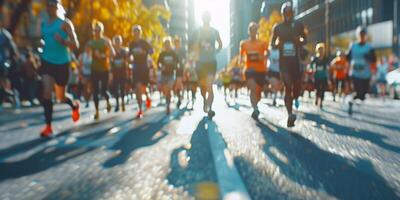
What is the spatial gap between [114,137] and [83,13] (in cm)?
2106

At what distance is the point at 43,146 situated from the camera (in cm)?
656

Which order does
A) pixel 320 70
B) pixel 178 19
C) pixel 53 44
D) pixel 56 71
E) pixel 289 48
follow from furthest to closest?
pixel 178 19, pixel 320 70, pixel 289 48, pixel 56 71, pixel 53 44

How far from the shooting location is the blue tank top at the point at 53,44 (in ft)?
25.2

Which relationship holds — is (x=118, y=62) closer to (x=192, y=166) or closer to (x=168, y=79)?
(x=168, y=79)

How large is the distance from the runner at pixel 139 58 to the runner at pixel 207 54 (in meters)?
1.29

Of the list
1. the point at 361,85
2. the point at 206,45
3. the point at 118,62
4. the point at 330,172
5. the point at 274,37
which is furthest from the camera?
the point at 118,62

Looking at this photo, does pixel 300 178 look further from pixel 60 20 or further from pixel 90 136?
pixel 60 20

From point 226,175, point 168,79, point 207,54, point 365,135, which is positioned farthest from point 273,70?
point 226,175

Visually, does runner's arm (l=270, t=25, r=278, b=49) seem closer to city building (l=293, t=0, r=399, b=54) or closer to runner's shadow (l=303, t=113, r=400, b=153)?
runner's shadow (l=303, t=113, r=400, b=153)

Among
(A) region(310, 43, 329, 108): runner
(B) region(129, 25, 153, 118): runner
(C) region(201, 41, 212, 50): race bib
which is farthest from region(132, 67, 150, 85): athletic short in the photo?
(A) region(310, 43, 329, 108): runner

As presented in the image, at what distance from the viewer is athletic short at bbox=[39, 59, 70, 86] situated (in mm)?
7797

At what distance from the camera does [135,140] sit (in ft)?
23.0

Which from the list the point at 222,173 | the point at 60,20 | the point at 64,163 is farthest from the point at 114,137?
the point at 222,173

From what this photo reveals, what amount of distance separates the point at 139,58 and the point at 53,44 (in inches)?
159
